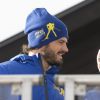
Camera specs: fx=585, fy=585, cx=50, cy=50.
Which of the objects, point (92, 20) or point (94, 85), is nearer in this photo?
point (94, 85)

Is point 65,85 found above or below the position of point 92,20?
below

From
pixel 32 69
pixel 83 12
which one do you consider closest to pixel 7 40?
pixel 83 12

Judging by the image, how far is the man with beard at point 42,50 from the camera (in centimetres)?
317

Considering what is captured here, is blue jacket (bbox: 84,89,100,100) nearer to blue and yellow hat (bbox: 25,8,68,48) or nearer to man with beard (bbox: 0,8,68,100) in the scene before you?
man with beard (bbox: 0,8,68,100)

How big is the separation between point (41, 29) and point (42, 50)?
0.22 metres

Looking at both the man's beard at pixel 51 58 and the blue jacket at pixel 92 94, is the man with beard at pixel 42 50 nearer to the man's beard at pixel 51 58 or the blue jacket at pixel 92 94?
the man's beard at pixel 51 58

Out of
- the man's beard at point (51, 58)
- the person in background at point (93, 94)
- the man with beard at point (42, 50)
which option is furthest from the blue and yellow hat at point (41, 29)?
the person in background at point (93, 94)

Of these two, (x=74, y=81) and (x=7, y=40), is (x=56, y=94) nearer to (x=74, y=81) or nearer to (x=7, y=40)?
(x=74, y=81)

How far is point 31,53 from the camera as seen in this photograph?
338 centimetres

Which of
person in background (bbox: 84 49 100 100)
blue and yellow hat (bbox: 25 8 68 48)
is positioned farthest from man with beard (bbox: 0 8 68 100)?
person in background (bbox: 84 49 100 100)

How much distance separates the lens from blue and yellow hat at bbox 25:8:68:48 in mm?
3512

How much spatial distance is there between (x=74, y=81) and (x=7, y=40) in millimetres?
4098

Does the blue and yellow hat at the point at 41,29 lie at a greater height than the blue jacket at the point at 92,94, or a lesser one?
greater

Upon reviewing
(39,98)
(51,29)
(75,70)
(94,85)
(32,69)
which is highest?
(75,70)
